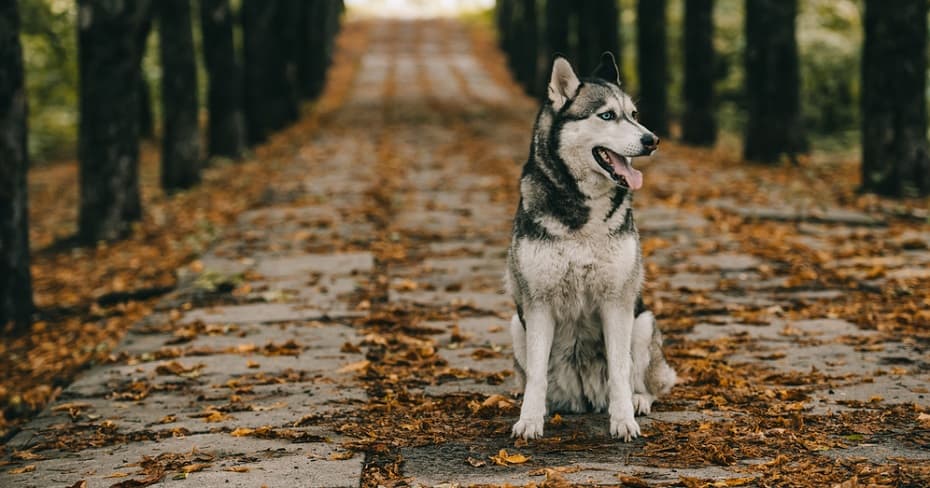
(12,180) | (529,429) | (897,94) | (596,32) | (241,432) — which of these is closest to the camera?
(529,429)

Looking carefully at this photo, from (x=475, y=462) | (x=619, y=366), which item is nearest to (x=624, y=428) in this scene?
(x=619, y=366)

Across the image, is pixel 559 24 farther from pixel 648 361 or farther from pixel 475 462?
pixel 475 462

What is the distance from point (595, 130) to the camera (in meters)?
5.17

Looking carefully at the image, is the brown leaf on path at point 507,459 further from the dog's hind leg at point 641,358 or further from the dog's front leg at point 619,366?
the dog's hind leg at point 641,358

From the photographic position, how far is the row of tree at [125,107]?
9453 millimetres

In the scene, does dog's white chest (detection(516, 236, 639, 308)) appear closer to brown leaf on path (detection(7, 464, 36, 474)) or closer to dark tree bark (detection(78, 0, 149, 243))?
brown leaf on path (detection(7, 464, 36, 474))

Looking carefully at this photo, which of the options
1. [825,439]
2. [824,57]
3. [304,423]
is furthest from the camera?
[824,57]

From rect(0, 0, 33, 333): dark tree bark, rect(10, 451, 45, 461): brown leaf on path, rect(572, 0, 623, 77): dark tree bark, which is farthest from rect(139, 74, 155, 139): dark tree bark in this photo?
rect(10, 451, 45, 461): brown leaf on path

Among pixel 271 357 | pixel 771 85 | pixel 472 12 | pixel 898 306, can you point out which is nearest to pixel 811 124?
pixel 771 85

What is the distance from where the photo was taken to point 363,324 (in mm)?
8109

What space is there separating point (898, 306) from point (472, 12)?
217ft

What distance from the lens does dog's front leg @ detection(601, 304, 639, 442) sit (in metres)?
5.30

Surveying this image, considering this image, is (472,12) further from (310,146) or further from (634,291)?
(634,291)

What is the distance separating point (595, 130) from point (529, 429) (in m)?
1.56
